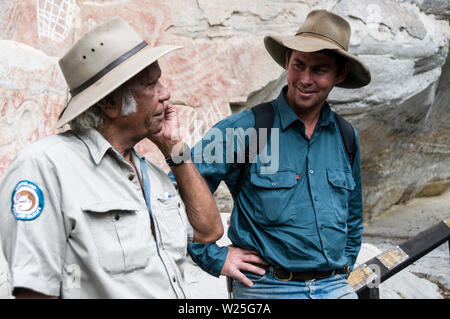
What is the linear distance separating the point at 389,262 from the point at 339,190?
0.83m

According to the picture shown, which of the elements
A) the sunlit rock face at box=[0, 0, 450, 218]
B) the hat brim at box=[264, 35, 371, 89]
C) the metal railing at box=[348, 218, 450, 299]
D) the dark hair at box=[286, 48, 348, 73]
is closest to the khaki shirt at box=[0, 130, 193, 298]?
the hat brim at box=[264, 35, 371, 89]

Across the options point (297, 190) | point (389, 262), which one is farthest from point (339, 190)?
point (389, 262)

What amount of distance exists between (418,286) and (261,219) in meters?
2.74

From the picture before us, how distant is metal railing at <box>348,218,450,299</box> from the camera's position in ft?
7.66

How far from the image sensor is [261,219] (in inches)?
70.3

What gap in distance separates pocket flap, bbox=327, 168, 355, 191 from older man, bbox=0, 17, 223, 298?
51cm

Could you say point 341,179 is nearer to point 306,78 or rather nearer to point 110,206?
point 306,78

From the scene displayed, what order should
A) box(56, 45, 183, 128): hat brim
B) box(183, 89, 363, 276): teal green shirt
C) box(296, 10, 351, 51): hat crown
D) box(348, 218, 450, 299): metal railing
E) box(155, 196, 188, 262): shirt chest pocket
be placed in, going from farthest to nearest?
box(348, 218, 450, 299): metal railing < box(296, 10, 351, 51): hat crown < box(183, 89, 363, 276): teal green shirt < box(155, 196, 188, 262): shirt chest pocket < box(56, 45, 183, 128): hat brim

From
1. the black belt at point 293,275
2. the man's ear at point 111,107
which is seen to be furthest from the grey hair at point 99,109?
the black belt at point 293,275

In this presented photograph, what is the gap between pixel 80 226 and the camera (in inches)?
47.8

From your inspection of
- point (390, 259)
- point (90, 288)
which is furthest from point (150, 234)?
point (390, 259)

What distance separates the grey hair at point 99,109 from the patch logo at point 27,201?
10.5 inches

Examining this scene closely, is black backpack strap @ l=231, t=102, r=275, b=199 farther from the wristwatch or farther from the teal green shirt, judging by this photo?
the wristwatch

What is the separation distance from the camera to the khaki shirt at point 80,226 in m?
1.17
